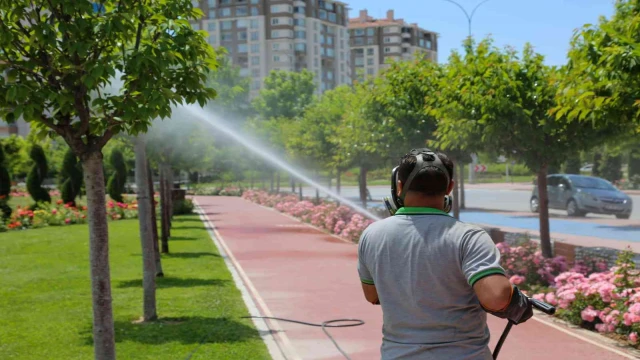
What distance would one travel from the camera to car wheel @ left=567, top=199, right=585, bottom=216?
27.8 metres

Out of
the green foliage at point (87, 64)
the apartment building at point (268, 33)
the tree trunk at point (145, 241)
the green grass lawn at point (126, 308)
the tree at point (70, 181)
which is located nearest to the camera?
the green foliage at point (87, 64)

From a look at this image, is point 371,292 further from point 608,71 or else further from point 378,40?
point 378,40

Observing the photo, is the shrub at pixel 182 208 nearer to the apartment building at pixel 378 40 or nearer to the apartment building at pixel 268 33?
the apartment building at pixel 268 33

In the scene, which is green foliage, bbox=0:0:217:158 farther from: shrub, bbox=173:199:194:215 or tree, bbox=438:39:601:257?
shrub, bbox=173:199:194:215

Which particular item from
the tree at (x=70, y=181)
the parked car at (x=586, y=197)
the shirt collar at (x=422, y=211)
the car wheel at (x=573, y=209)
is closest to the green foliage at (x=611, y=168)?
the parked car at (x=586, y=197)

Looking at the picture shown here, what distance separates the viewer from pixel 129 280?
43.8 ft

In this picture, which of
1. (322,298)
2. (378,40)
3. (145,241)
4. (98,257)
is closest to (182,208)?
(322,298)

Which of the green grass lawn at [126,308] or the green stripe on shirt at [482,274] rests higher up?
the green stripe on shirt at [482,274]

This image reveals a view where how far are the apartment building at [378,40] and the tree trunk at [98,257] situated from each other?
13422cm

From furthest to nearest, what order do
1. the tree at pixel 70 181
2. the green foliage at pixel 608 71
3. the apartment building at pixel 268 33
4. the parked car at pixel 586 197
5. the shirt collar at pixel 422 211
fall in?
the apartment building at pixel 268 33 → the tree at pixel 70 181 → the parked car at pixel 586 197 → the green foliage at pixel 608 71 → the shirt collar at pixel 422 211

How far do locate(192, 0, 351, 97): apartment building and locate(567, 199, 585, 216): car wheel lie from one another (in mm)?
86913

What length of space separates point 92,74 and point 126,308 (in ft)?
17.5

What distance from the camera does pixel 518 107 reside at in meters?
11.5

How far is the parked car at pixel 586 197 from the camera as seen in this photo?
2684 cm
